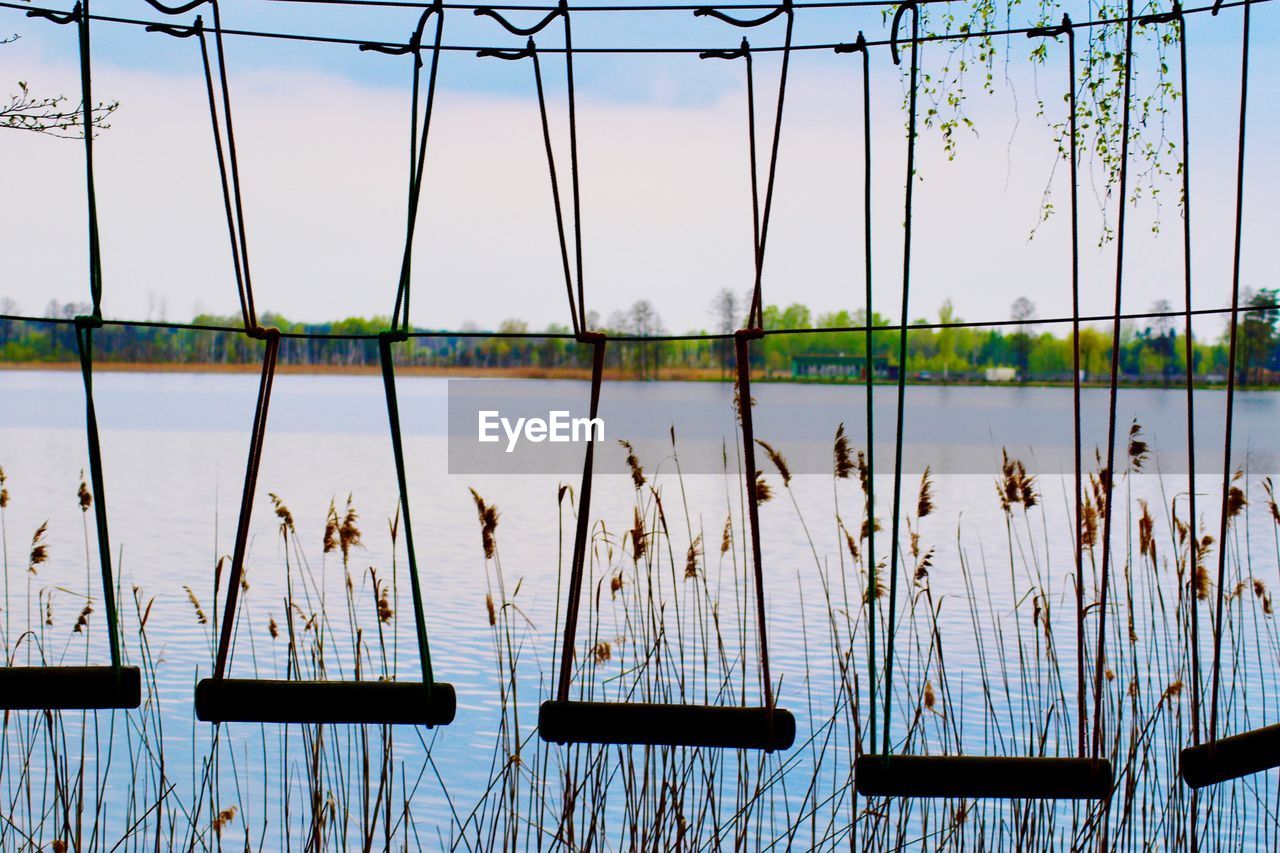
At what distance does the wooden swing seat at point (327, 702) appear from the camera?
5.63ft

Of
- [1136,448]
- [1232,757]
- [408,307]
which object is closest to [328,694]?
[408,307]

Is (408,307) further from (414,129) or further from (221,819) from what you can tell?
(221,819)

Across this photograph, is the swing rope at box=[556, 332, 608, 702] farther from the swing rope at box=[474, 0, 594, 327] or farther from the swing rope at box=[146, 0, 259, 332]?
the swing rope at box=[146, 0, 259, 332]

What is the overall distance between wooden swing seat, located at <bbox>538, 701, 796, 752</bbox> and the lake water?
41.4 inches

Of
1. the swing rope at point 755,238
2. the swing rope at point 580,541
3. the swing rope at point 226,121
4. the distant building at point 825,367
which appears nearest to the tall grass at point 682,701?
the swing rope at point 755,238

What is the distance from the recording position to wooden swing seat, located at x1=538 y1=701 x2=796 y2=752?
5.68ft

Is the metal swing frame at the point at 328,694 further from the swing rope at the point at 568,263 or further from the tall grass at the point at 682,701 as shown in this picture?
the tall grass at the point at 682,701

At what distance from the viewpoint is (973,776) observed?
1726 millimetres

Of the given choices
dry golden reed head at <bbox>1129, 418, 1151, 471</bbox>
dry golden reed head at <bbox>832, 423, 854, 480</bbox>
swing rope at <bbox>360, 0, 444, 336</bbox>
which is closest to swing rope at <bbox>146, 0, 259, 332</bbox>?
swing rope at <bbox>360, 0, 444, 336</bbox>

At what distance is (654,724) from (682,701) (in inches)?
47.7

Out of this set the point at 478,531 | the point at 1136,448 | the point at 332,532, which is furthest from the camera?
the point at 478,531

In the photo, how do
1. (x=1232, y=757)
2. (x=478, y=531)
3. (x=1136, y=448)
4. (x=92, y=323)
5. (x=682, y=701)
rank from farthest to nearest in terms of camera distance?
(x=478, y=531)
(x=1136, y=448)
(x=682, y=701)
(x=92, y=323)
(x=1232, y=757)

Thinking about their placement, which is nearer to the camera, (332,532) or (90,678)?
(90,678)

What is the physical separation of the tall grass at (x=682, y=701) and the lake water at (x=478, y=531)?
0.06 meters
